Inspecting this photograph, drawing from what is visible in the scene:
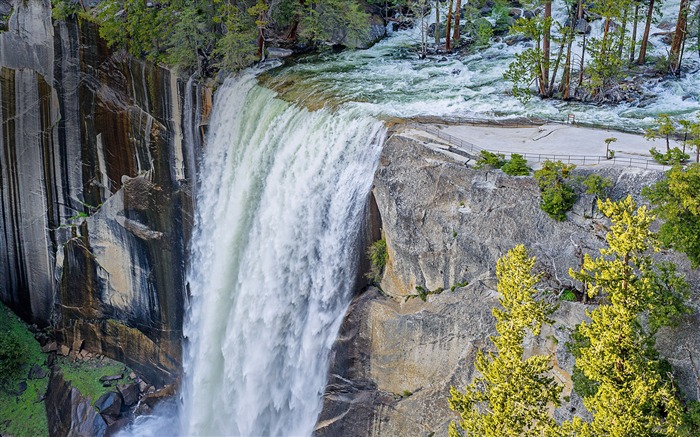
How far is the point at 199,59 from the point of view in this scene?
3078cm

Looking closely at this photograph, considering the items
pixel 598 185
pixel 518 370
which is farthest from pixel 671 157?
pixel 518 370

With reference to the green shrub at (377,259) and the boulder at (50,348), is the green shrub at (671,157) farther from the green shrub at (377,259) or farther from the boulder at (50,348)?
the boulder at (50,348)

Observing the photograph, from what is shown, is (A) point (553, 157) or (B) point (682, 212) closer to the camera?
(B) point (682, 212)

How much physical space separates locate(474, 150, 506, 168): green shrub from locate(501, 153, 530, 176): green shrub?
14.0 inches

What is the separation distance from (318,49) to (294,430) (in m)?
17.2

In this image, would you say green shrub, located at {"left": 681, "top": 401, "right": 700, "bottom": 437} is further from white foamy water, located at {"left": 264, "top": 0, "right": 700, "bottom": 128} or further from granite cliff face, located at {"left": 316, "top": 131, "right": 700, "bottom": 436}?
white foamy water, located at {"left": 264, "top": 0, "right": 700, "bottom": 128}

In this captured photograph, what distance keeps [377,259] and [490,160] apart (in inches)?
192

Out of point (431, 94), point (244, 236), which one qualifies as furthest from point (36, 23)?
point (431, 94)

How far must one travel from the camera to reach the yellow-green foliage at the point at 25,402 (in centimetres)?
3281

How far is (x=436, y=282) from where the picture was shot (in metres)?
21.5

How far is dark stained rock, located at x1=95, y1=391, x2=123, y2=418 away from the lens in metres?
32.4

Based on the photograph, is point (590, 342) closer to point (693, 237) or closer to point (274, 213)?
point (693, 237)

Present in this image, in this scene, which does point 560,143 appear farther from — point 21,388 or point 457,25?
point 21,388

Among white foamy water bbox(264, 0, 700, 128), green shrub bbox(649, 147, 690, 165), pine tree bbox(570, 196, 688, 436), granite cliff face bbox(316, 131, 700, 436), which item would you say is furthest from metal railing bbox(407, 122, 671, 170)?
pine tree bbox(570, 196, 688, 436)
